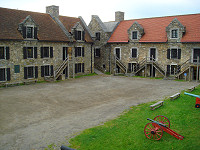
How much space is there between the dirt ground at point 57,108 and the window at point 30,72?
3.59m

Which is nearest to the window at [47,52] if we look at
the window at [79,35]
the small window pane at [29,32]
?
the small window pane at [29,32]

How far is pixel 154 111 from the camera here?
16.0m

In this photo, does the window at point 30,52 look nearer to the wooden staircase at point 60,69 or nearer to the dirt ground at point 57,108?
the wooden staircase at point 60,69

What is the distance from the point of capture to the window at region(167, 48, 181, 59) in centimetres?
3250

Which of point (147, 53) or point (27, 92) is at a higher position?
point (147, 53)

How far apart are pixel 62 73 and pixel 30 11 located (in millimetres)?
9589

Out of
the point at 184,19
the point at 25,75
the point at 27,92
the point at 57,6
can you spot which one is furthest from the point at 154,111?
the point at 57,6

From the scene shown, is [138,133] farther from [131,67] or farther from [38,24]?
[131,67]

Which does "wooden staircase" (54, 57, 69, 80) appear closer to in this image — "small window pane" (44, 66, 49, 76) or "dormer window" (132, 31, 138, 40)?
"small window pane" (44, 66, 49, 76)

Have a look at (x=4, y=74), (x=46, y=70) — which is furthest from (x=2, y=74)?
(x=46, y=70)

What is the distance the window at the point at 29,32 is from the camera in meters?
28.5

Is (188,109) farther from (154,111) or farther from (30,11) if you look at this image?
(30,11)

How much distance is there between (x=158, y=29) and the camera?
3559cm

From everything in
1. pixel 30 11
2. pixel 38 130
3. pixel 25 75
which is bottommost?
pixel 38 130
